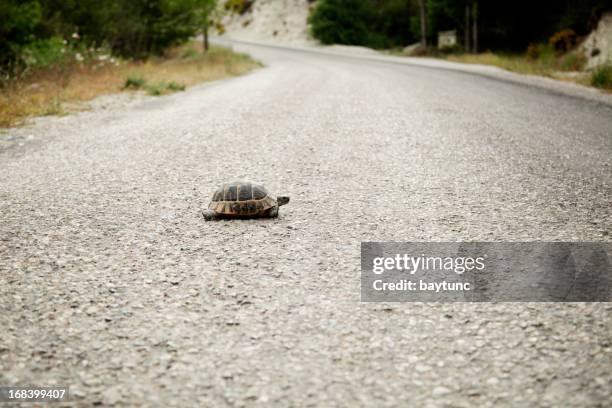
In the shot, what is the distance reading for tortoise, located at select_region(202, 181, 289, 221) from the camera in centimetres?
378

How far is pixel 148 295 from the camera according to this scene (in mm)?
2691

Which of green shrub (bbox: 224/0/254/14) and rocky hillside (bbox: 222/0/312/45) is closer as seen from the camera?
rocky hillside (bbox: 222/0/312/45)

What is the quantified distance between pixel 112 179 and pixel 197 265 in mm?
2373

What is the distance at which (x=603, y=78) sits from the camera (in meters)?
11.9

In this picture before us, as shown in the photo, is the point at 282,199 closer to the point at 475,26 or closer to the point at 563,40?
the point at 563,40

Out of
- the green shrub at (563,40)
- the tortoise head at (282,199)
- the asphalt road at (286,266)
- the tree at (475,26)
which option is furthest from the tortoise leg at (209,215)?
the tree at (475,26)

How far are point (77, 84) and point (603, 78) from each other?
543 inches

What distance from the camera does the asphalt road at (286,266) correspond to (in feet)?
6.63

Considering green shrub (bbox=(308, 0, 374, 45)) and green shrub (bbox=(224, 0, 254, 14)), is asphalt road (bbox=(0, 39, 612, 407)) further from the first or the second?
green shrub (bbox=(224, 0, 254, 14))

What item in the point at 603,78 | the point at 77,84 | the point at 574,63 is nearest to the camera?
the point at 603,78

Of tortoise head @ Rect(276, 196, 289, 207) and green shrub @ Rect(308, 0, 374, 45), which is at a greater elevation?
green shrub @ Rect(308, 0, 374, 45)

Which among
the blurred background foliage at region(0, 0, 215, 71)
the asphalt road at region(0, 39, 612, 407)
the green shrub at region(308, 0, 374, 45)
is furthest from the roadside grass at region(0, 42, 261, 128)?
the green shrub at region(308, 0, 374, 45)

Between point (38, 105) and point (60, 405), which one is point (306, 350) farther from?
point (38, 105)

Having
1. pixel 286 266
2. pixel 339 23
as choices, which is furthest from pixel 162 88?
pixel 339 23
